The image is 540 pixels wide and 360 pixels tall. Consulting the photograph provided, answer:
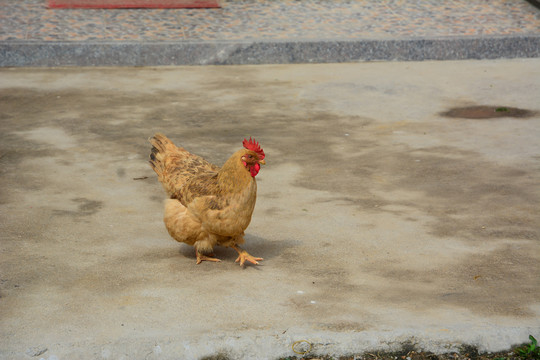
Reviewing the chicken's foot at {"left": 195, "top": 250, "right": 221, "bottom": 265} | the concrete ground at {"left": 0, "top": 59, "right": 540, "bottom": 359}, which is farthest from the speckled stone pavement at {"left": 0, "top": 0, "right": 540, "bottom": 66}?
the chicken's foot at {"left": 195, "top": 250, "right": 221, "bottom": 265}

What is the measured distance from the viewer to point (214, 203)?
16.1 feet

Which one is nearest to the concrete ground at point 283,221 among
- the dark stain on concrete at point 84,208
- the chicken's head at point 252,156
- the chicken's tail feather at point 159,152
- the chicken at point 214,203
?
the dark stain on concrete at point 84,208

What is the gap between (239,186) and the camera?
4.89 metres

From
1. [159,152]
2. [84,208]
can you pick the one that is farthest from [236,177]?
[84,208]

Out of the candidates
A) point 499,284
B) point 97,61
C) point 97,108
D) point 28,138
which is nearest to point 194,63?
point 97,61

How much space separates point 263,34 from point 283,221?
633 centimetres

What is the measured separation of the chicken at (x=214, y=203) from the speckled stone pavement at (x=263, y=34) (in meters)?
6.22

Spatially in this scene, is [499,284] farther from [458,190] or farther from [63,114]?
[63,114]

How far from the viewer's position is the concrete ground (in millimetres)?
4207

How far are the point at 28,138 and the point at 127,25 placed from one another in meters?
4.38

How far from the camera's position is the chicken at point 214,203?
489 centimetres

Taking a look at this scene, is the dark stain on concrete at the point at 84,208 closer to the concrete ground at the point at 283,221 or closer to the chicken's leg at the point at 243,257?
the concrete ground at the point at 283,221

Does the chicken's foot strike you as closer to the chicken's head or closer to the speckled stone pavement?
the chicken's head

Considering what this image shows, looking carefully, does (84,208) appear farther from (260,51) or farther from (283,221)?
(260,51)
